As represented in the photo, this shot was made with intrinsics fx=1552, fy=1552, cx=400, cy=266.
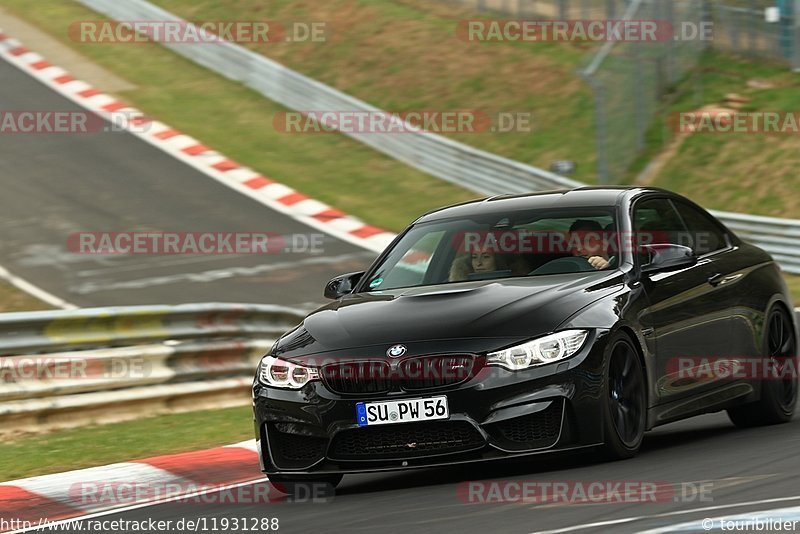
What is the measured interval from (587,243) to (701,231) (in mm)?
1182

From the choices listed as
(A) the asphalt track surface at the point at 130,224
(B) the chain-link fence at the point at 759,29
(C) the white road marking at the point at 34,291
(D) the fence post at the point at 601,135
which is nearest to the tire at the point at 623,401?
(A) the asphalt track surface at the point at 130,224

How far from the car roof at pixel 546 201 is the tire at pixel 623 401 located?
1118mm

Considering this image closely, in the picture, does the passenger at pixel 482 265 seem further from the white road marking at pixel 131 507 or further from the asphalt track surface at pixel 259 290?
the white road marking at pixel 131 507

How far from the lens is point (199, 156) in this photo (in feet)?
77.5

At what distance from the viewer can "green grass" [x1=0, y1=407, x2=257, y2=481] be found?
30.0ft

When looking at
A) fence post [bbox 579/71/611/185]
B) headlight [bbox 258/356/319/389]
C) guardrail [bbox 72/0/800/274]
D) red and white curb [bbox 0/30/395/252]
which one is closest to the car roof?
headlight [bbox 258/356/319/389]

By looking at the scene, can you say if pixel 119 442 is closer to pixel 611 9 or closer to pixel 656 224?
pixel 656 224

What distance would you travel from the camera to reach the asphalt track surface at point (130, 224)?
56.5 ft

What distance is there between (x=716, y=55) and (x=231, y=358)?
16.3 m

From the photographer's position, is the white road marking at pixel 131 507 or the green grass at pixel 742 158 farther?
the green grass at pixel 742 158

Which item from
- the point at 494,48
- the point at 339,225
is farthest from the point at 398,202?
the point at 494,48

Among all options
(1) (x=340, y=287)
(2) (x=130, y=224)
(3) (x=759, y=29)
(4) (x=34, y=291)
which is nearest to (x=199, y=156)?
(2) (x=130, y=224)

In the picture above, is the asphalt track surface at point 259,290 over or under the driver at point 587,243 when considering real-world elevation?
under

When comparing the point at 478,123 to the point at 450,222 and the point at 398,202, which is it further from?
the point at 450,222
